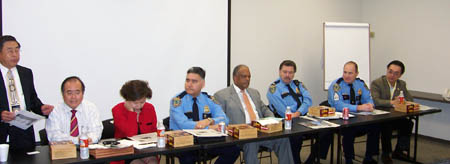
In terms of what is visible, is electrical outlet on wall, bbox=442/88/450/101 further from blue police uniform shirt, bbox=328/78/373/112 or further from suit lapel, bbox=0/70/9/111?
suit lapel, bbox=0/70/9/111

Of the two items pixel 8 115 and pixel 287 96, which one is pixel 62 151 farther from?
pixel 287 96

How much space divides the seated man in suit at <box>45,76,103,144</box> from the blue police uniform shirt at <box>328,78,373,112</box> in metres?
2.66

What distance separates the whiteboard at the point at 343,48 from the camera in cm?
621

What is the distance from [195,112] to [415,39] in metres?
4.18

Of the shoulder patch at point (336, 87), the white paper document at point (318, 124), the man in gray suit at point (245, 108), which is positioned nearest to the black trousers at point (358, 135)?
the shoulder patch at point (336, 87)

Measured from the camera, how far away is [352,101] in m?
4.75

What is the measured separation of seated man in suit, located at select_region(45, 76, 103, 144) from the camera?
2990 mm

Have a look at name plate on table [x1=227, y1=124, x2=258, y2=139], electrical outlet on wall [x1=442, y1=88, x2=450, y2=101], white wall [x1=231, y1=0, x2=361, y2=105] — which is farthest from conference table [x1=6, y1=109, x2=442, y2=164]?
white wall [x1=231, y1=0, x2=361, y2=105]

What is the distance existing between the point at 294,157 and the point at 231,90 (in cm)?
100

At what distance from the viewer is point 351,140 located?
15.1 feet

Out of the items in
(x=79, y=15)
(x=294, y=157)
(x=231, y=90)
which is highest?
(x=79, y=15)

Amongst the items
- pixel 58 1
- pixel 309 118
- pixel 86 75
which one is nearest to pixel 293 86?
pixel 309 118

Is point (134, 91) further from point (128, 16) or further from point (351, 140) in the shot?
point (351, 140)

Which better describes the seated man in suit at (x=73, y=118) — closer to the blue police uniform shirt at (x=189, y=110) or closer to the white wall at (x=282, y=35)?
the blue police uniform shirt at (x=189, y=110)
